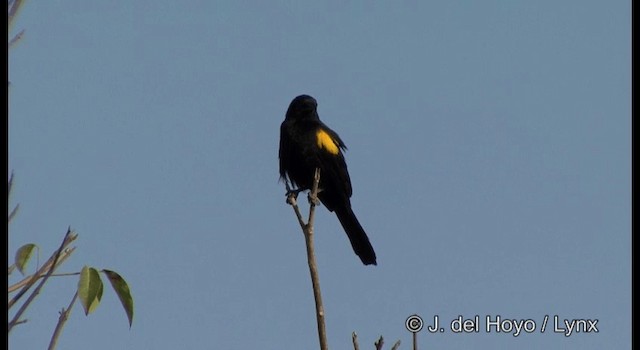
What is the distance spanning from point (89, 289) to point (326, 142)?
500 cm

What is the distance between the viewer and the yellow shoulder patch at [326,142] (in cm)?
652

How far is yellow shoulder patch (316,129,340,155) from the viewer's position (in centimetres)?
652

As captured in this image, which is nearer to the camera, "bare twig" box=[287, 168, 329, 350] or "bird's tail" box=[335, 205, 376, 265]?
"bare twig" box=[287, 168, 329, 350]

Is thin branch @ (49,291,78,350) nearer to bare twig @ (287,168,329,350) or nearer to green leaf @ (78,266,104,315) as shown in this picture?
green leaf @ (78,266,104,315)

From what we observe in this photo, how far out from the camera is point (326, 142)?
21.5 feet

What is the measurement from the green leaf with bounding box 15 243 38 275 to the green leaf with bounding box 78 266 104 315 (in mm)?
97

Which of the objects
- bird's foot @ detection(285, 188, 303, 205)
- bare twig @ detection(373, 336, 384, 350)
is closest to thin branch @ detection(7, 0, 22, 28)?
bare twig @ detection(373, 336, 384, 350)

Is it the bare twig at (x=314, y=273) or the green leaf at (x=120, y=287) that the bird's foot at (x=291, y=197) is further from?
the green leaf at (x=120, y=287)

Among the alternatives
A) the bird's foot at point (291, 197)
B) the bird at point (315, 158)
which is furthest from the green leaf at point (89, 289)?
the bird at point (315, 158)

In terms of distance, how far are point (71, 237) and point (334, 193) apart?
537 cm

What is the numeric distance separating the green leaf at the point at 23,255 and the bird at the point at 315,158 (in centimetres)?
474

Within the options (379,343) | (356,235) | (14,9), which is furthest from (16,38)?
(356,235)
